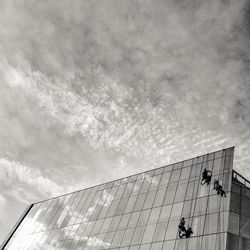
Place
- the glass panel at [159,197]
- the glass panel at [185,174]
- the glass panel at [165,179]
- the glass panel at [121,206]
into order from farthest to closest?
1. the glass panel at [121,206]
2. the glass panel at [165,179]
3. the glass panel at [185,174]
4. the glass panel at [159,197]

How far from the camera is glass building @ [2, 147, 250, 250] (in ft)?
73.7

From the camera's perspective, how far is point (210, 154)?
30.2 m

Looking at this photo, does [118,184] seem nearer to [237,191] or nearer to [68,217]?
[68,217]

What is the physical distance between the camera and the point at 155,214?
28484mm

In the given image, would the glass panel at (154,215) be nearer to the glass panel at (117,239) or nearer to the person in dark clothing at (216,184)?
the glass panel at (117,239)

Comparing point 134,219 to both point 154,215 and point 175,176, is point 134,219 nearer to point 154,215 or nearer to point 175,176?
point 154,215

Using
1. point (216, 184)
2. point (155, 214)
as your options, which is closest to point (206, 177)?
point (216, 184)

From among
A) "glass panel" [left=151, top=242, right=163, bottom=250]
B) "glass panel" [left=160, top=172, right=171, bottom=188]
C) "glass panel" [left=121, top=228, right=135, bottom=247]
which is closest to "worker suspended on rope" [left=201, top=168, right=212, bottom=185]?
"glass panel" [left=160, top=172, right=171, bottom=188]

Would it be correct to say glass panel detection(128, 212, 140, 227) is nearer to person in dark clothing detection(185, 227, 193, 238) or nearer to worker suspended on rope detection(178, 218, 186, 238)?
worker suspended on rope detection(178, 218, 186, 238)

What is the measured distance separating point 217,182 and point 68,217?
24.0 m

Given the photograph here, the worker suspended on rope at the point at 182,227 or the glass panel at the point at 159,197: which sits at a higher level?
the glass panel at the point at 159,197

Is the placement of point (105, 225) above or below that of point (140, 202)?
below

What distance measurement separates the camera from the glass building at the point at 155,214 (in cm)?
2245

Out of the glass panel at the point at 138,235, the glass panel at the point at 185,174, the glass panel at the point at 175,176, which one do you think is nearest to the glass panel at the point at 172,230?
the glass panel at the point at 138,235
